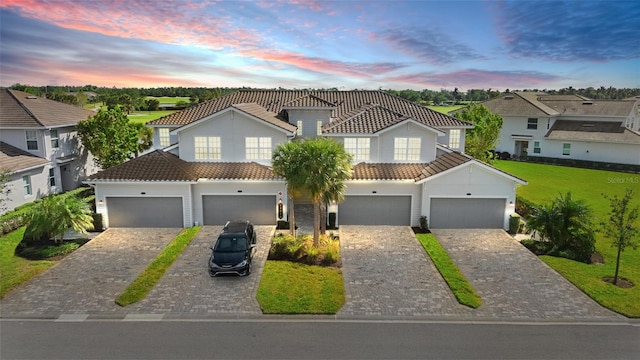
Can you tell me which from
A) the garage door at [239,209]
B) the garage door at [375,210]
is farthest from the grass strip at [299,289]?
the garage door at [375,210]

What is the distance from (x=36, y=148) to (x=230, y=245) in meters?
21.7

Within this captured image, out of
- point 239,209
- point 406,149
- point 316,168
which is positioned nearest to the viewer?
point 316,168

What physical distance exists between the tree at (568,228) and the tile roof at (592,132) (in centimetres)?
3133

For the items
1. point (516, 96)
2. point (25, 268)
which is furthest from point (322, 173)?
point (516, 96)

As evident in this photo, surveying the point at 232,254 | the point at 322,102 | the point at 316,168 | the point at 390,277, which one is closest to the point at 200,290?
the point at 232,254

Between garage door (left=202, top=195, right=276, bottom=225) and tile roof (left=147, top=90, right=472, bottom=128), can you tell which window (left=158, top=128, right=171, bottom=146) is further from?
garage door (left=202, top=195, right=276, bottom=225)

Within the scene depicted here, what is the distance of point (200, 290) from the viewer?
56.6 ft

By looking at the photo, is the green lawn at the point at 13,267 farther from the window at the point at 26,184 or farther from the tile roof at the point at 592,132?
the tile roof at the point at 592,132

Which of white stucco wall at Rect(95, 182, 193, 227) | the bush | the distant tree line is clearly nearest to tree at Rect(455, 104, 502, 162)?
the bush

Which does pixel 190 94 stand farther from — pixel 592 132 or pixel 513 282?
pixel 513 282

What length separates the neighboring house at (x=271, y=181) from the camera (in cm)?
2491

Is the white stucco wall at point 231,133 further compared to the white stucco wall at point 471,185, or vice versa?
the white stucco wall at point 231,133

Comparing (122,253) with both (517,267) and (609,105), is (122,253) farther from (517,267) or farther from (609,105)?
(609,105)

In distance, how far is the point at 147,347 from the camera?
1325cm
